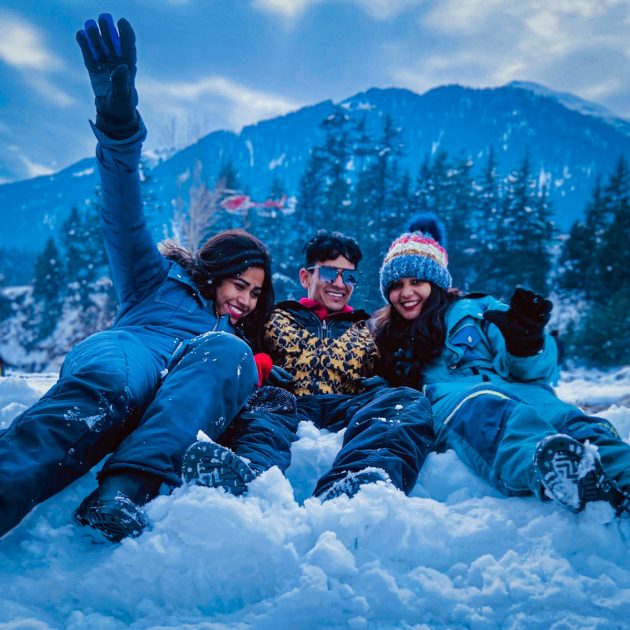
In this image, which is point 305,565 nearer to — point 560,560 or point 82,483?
point 560,560

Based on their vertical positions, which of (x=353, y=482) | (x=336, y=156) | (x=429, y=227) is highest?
(x=336, y=156)

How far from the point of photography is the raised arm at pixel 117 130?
7.34ft

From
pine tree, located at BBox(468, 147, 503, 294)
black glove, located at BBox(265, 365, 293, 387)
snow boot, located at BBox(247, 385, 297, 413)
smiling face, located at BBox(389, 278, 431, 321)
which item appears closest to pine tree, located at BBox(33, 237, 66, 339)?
pine tree, located at BBox(468, 147, 503, 294)

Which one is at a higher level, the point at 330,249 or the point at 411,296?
the point at 330,249

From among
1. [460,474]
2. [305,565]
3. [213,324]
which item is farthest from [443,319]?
[305,565]

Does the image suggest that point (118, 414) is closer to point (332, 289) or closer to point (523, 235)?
point (332, 289)

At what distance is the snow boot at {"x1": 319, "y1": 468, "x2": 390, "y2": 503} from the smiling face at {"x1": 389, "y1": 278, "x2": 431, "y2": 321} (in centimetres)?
164

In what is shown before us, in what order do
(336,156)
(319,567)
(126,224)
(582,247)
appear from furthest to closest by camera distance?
(336,156)
(582,247)
(126,224)
(319,567)

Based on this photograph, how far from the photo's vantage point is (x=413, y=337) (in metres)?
2.89

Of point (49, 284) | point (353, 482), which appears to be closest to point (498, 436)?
point (353, 482)

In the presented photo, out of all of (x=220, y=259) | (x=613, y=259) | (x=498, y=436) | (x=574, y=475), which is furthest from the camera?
(x=613, y=259)

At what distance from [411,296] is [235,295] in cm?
117

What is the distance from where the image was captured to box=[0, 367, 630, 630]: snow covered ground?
1.10 metres

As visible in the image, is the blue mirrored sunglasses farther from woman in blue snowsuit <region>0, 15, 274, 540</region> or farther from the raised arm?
the raised arm
